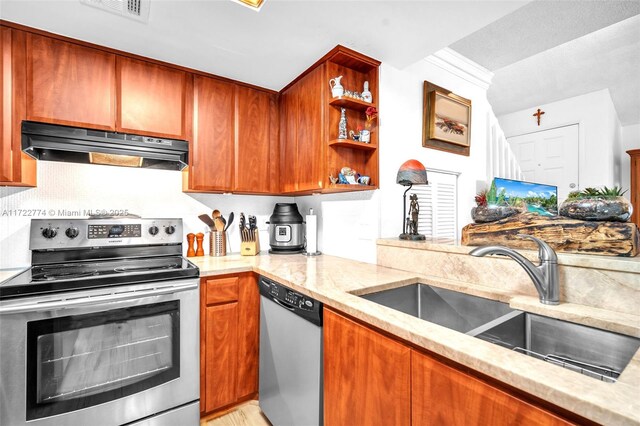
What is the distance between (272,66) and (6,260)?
2.04 m

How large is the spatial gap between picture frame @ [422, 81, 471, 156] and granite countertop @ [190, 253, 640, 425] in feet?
3.79

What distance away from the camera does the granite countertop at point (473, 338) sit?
54cm

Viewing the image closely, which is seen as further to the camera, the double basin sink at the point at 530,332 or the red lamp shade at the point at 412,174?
the red lamp shade at the point at 412,174

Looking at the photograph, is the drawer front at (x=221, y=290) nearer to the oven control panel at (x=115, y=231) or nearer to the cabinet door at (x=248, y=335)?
the cabinet door at (x=248, y=335)

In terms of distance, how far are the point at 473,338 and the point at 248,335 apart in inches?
56.9

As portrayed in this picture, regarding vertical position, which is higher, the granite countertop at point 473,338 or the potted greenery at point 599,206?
the potted greenery at point 599,206

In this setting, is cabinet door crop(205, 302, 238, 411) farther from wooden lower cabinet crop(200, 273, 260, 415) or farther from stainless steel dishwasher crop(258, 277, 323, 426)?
stainless steel dishwasher crop(258, 277, 323, 426)

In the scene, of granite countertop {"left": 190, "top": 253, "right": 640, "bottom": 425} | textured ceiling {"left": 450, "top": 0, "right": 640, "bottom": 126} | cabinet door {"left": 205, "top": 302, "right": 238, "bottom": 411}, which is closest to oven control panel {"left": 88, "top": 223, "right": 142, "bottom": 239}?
granite countertop {"left": 190, "top": 253, "right": 640, "bottom": 425}

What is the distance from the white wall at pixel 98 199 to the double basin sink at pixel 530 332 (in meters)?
1.58

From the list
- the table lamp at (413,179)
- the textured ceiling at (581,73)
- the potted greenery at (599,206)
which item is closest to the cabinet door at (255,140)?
the table lamp at (413,179)

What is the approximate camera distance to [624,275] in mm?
986

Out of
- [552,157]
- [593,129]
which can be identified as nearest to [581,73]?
[593,129]

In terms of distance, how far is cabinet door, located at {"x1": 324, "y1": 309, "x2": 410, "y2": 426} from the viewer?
2.98ft

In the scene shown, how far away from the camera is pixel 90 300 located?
140 cm
